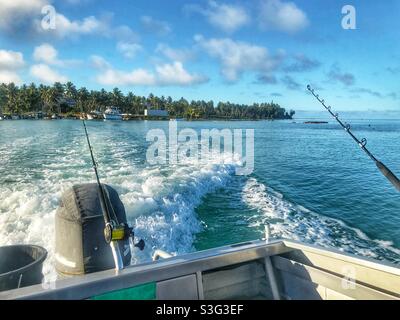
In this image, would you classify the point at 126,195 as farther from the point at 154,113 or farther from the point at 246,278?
the point at 154,113

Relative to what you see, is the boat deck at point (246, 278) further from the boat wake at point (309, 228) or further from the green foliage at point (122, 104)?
the green foliage at point (122, 104)

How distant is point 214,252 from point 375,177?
42.5ft

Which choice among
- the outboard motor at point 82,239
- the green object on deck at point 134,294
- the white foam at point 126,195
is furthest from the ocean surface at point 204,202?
the green object on deck at point 134,294

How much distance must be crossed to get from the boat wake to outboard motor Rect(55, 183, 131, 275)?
13.1ft

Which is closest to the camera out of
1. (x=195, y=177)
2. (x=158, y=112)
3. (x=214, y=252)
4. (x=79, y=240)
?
(x=214, y=252)

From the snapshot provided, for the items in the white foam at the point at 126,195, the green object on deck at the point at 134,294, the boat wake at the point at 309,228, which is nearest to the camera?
the green object on deck at the point at 134,294

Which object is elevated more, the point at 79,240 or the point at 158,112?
the point at 158,112

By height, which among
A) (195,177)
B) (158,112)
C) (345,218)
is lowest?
(345,218)

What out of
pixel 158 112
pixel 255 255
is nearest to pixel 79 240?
pixel 255 255

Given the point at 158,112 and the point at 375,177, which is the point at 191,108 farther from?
the point at 375,177

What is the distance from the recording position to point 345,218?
8.53 metres

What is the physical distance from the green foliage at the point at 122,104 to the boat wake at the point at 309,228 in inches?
1693

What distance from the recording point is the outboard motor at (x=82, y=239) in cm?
340
